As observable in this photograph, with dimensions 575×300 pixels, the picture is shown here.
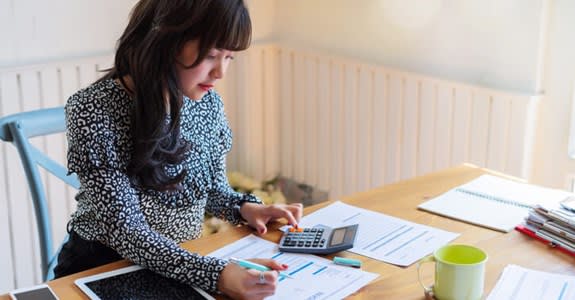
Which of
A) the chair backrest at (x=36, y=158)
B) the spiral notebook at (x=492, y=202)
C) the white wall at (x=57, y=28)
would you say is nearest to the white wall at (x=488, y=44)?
the spiral notebook at (x=492, y=202)

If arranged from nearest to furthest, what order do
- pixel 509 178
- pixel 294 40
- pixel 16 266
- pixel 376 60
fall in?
1. pixel 509 178
2. pixel 16 266
3. pixel 376 60
4. pixel 294 40

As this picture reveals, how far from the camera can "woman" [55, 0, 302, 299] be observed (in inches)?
51.6

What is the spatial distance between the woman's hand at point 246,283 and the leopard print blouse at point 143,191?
0.7 inches

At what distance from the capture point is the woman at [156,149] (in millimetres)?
1312

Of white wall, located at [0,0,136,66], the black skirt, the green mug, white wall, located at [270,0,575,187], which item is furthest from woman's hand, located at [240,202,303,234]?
white wall, located at [0,0,136,66]

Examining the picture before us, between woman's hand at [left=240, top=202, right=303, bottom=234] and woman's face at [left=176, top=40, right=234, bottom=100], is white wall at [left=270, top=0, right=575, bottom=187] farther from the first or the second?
woman's face at [left=176, top=40, right=234, bottom=100]

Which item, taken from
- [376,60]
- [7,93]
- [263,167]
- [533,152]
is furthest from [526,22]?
[7,93]

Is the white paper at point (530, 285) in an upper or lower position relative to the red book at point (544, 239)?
lower

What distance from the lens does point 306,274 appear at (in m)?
1.31

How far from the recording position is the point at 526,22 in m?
2.25

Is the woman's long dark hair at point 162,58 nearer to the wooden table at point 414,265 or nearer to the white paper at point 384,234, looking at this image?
the wooden table at point 414,265

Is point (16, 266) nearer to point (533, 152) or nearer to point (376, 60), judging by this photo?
point (376, 60)

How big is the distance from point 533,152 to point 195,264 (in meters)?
1.43

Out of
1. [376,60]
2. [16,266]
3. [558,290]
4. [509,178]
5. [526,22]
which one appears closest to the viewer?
[558,290]
